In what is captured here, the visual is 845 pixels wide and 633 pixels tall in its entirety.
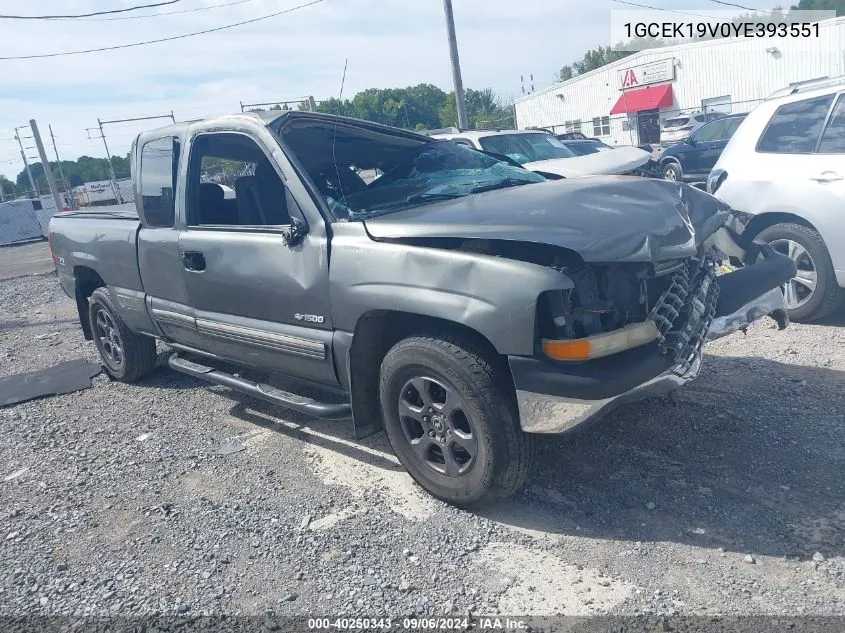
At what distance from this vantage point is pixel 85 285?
6.19 m

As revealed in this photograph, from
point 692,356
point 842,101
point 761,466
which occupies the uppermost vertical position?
point 842,101

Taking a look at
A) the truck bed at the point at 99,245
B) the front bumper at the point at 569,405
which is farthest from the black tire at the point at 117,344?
the front bumper at the point at 569,405

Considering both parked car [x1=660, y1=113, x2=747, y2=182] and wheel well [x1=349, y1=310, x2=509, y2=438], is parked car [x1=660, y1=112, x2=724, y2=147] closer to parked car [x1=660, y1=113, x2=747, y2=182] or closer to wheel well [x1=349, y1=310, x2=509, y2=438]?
parked car [x1=660, y1=113, x2=747, y2=182]

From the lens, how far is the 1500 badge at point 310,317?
3.65m

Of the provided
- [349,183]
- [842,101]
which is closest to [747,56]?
[842,101]

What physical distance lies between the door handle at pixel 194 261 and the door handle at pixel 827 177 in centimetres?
453

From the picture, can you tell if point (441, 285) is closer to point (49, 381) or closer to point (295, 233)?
point (295, 233)

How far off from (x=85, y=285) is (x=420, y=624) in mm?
4859

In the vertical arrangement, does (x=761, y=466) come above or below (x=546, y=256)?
below

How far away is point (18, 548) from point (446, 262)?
105 inches

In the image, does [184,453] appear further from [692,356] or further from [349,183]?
[692,356]

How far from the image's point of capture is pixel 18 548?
3576 millimetres

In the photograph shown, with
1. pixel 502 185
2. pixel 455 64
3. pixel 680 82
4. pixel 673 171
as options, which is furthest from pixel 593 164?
pixel 680 82

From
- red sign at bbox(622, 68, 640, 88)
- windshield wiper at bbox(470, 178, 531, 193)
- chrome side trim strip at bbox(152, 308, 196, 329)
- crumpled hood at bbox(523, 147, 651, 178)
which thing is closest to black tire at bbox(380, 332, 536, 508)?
windshield wiper at bbox(470, 178, 531, 193)
